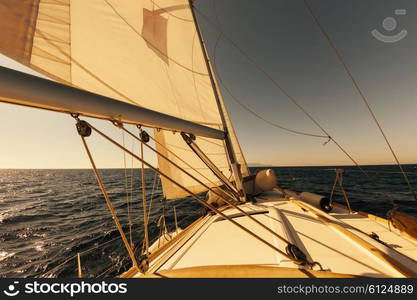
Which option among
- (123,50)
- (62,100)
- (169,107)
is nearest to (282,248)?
(62,100)

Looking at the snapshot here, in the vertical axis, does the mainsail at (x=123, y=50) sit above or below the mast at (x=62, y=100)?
above

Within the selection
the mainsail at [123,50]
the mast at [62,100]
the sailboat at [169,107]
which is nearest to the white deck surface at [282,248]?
the sailboat at [169,107]

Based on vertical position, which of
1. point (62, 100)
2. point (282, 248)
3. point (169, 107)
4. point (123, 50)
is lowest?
point (282, 248)

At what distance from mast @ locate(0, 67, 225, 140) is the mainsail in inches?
27.1

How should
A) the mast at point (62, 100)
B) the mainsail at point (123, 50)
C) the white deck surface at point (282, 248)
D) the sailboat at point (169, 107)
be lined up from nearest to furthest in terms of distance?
the mast at point (62, 100), the sailboat at point (169, 107), the white deck surface at point (282, 248), the mainsail at point (123, 50)

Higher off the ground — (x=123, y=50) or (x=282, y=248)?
(x=123, y=50)

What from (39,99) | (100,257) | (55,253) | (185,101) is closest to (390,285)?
(39,99)

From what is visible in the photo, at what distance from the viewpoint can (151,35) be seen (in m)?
3.21

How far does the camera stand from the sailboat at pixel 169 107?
136cm

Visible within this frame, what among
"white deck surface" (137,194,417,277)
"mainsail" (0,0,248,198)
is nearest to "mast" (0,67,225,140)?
"mainsail" (0,0,248,198)

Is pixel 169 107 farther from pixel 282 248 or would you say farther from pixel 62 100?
pixel 282 248

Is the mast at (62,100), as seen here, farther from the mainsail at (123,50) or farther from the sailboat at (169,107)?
the mainsail at (123,50)

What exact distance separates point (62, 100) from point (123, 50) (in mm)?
2216

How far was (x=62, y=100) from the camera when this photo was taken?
3.48ft
